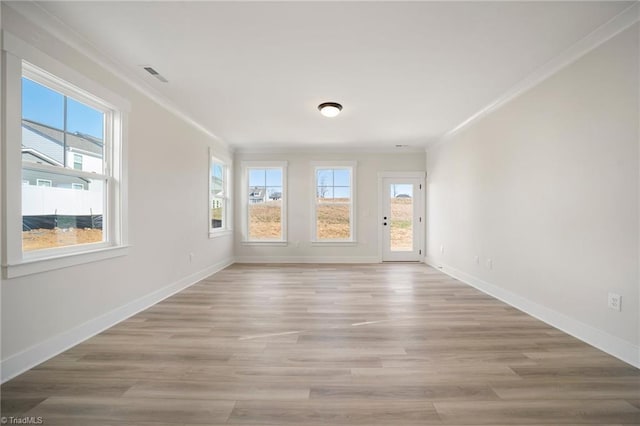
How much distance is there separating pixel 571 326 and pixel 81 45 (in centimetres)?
499

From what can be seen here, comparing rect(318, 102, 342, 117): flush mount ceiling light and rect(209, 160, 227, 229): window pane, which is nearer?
rect(318, 102, 342, 117): flush mount ceiling light

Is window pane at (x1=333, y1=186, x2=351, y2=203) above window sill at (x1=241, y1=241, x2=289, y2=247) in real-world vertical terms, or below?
above

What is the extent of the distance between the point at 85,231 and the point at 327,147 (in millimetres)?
4722

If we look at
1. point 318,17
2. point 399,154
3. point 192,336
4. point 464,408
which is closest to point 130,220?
point 192,336

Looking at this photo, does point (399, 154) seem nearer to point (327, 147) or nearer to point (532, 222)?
point (327, 147)

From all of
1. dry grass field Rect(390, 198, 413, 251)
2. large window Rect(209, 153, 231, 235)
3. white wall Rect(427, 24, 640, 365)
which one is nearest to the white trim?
dry grass field Rect(390, 198, 413, 251)

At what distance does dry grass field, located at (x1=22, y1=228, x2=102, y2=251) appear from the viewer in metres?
2.25

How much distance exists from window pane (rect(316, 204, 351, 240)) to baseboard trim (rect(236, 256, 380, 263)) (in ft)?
1.52

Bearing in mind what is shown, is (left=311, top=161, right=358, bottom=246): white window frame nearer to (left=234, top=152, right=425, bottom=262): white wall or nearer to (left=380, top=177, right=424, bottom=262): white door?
(left=234, top=152, right=425, bottom=262): white wall

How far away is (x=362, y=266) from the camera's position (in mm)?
6387

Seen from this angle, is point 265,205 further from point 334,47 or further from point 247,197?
point 334,47

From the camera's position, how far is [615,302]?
2.35 metres

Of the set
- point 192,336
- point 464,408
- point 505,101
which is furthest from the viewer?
point 505,101

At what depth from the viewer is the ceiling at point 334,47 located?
218 centimetres
